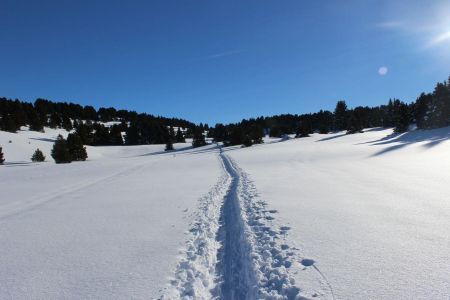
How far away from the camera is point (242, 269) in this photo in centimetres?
577

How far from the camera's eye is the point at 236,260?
20.4 feet

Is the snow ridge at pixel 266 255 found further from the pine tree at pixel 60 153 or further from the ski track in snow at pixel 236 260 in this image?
the pine tree at pixel 60 153

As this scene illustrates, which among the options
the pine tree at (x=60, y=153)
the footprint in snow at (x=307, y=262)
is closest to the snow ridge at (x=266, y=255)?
the footprint in snow at (x=307, y=262)

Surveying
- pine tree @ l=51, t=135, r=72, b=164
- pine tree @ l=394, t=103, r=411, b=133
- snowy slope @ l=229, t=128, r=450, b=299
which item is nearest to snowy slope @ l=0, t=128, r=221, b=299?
snowy slope @ l=229, t=128, r=450, b=299

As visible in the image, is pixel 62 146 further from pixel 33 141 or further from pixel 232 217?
pixel 232 217

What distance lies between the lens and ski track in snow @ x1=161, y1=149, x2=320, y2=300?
16.4 ft

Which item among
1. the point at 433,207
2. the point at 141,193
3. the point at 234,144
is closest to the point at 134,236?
the point at 141,193

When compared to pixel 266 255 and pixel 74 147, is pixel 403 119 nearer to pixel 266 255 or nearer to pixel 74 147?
pixel 74 147

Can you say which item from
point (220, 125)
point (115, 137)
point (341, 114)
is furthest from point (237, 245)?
point (115, 137)

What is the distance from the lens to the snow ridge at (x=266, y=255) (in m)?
4.90

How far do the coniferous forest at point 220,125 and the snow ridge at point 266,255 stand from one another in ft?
159

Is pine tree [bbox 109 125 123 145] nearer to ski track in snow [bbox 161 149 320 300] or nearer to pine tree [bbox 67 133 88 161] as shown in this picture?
pine tree [bbox 67 133 88 161]

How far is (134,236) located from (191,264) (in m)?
2.47

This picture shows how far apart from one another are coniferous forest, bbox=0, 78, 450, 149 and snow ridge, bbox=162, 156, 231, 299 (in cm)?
4768
